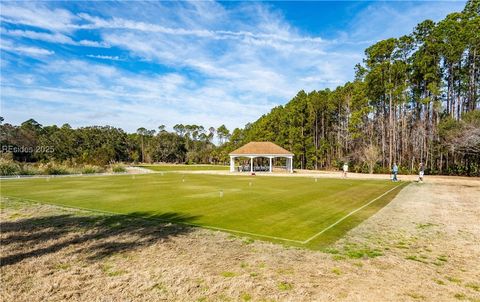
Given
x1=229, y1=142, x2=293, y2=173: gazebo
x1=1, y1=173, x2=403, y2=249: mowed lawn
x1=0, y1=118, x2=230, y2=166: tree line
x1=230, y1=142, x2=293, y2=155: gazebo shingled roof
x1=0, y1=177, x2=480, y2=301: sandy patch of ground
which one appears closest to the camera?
x1=0, y1=177, x2=480, y2=301: sandy patch of ground

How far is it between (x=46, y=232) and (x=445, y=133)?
35449 millimetres

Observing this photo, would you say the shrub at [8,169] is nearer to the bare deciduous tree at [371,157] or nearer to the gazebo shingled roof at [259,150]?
the gazebo shingled roof at [259,150]

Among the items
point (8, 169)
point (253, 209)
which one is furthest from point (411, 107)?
point (8, 169)

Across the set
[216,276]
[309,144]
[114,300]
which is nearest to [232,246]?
[216,276]

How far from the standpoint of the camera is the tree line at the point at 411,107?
1303 inches

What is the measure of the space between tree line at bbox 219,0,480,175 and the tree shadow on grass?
29.3 m

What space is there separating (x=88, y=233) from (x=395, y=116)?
44.6m

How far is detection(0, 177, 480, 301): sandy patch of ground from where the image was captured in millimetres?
4582

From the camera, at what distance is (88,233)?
8047 millimetres

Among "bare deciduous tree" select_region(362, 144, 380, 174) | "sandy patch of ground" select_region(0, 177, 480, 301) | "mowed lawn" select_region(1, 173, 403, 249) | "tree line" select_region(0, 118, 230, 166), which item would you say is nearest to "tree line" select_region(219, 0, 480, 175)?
"bare deciduous tree" select_region(362, 144, 380, 174)

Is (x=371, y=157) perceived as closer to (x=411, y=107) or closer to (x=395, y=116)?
(x=395, y=116)

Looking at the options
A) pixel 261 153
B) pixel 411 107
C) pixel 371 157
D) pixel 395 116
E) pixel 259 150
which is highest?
pixel 411 107

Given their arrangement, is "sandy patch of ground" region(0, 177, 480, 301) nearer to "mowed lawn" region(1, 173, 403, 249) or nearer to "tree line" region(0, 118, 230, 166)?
"mowed lawn" region(1, 173, 403, 249)

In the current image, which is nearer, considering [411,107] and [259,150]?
[259,150]
